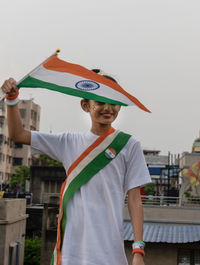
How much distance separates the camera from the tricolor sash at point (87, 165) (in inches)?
139

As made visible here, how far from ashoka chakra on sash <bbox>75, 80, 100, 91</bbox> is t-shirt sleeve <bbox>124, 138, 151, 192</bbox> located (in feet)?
1.48

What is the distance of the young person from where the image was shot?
136 inches

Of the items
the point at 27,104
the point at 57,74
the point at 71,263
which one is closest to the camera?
the point at 71,263

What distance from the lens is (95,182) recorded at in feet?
11.6

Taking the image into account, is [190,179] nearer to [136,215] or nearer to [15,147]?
[136,215]

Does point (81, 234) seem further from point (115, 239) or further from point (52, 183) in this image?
point (52, 183)

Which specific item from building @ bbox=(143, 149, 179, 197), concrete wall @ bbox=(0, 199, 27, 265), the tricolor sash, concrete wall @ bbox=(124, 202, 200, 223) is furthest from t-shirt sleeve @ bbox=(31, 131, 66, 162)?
building @ bbox=(143, 149, 179, 197)

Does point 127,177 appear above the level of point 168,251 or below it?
above

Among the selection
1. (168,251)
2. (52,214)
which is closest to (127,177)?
(168,251)

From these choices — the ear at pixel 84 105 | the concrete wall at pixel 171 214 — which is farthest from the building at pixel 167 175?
the ear at pixel 84 105

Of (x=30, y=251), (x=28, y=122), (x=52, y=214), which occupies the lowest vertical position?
(x=30, y=251)

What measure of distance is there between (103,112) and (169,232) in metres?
22.1

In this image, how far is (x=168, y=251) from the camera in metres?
24.3

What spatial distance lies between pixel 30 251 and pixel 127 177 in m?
31.7
